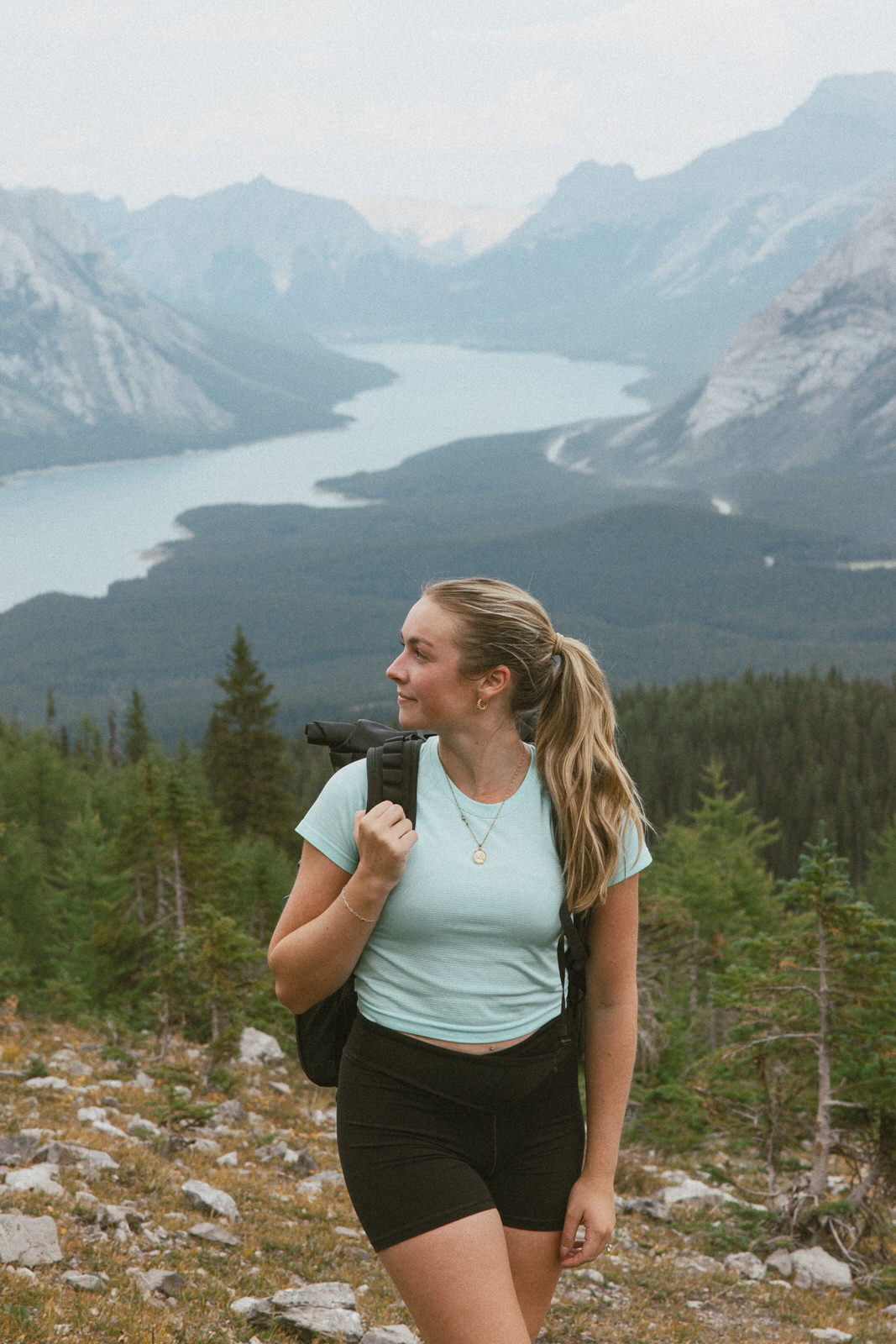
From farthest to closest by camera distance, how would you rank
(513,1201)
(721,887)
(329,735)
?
(721,887), (329,735), (513,1201)

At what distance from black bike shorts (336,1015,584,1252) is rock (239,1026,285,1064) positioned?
15.8 m

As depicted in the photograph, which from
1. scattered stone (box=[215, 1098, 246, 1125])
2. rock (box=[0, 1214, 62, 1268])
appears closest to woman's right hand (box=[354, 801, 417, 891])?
rock (box=[0, 1214, 62, 1268])

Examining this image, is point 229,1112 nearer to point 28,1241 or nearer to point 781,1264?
point 781,1264

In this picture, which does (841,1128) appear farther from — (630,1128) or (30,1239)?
(30,1239)

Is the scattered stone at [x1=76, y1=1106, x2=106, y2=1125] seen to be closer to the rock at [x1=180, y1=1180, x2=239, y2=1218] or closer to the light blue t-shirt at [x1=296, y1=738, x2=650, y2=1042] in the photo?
the rock at [x1=180, y1=1180, x2=239, y2=1218]

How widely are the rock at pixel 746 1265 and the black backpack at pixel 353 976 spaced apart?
7.52 meters

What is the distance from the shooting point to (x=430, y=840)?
169 inches

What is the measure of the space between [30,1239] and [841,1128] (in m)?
8.22

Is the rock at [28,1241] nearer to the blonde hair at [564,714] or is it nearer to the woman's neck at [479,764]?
the woman's neck at [479,764]

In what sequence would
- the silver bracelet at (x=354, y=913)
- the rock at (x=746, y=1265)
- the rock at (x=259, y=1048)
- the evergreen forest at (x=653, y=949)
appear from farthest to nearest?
1. the rock at (x=259, y=1048)
2. the evergreen forest at (x=653, y=949)
3. the rock at (x=746, y=1265)
4. the silver bracelet at (x=354, y=913)

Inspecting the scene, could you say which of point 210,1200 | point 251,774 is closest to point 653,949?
point 210,1200

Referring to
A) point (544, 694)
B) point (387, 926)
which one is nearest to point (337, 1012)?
point (387, 926)

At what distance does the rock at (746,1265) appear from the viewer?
10.9 m

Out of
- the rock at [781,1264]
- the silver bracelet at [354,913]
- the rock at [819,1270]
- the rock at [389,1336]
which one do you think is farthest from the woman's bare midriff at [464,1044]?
the rock at [781,1264]
